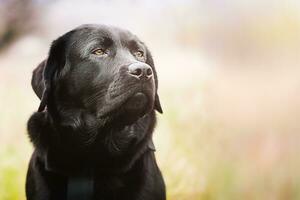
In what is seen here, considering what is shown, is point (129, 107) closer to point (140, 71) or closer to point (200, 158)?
point (140, 71)

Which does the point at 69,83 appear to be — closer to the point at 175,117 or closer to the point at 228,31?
the point at 175,117

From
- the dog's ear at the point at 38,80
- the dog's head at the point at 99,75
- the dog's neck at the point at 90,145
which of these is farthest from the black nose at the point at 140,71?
the dog's ear at the point at 38,80

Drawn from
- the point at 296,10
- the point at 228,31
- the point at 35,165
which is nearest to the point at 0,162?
the point at 35,165

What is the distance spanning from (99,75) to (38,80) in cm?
28

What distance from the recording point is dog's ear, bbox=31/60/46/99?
3016 millimetres

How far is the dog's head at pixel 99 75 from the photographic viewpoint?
2.91m

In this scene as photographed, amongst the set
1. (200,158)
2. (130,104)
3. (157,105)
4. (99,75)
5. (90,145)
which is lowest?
(200,158)

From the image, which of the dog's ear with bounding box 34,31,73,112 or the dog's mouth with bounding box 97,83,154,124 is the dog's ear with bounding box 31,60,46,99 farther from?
the dog's mouth with bounding box 97,83,154,124

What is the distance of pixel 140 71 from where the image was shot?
9.44 ft

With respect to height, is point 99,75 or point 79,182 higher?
point 99,75

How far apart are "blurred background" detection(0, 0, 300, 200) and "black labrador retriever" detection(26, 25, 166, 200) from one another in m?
0.21

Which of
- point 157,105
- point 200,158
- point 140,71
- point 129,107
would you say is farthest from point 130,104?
point 200,158

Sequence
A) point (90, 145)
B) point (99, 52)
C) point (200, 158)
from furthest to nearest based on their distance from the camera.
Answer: point (200, 158) → point (90, 145) → point (99, 52)

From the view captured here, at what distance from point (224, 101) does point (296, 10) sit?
0.61 meters
